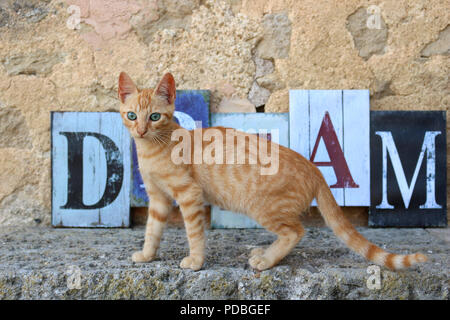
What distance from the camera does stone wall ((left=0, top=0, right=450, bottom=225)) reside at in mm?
2947

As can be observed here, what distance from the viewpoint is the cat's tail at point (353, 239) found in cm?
173

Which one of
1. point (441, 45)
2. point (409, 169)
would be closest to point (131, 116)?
point (409, 169)

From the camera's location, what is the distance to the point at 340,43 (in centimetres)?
295

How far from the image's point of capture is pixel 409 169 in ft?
9.56

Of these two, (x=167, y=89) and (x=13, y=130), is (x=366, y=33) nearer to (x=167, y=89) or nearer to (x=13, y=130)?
(x=167, y=89)

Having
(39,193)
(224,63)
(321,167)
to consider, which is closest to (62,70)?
(39,193)

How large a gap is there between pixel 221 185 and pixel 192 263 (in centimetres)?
41

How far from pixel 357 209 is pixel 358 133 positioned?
613 mm

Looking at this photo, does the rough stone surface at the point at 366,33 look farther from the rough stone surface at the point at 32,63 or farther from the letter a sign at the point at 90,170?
the rough stone surface at the point at 32,63

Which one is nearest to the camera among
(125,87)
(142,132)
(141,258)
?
(142,132)

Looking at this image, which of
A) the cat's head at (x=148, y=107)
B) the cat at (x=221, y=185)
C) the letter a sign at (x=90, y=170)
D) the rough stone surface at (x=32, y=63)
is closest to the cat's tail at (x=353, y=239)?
the cat at (x=221, y=185)

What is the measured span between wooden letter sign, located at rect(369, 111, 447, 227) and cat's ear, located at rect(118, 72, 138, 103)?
6.36 feet

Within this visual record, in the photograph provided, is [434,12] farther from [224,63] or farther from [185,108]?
[185,108]

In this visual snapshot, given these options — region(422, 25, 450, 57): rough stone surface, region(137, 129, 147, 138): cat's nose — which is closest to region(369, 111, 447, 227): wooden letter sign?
region(422, 25, 450, 57): rough stone surface
